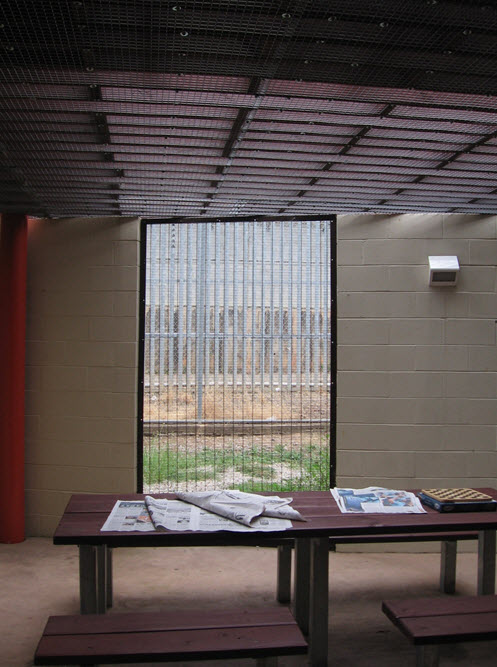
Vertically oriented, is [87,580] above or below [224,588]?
above

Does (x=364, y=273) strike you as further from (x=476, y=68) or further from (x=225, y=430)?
(x=476, y=68)

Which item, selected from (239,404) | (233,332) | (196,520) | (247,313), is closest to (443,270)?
(247,313)

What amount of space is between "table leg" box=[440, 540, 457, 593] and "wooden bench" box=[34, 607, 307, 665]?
6.01 feet

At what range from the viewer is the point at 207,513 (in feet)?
10.3

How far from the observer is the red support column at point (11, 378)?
4844 millimetres

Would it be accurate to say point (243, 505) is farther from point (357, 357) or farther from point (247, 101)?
point (357, 357)

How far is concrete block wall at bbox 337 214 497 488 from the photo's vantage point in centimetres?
488

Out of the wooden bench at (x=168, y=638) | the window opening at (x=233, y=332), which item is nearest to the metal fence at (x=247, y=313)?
the window opening at (x=233, y=332)

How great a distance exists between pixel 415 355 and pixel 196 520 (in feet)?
8.51

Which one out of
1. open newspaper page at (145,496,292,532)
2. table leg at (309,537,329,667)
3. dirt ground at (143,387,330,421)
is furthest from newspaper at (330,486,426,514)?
dirt ground at (143,387,330,421)

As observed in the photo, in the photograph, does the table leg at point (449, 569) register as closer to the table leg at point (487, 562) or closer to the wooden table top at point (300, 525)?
the table leg at point (487, 562)

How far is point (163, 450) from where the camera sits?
5109 millimetres

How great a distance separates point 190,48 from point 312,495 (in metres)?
2.48

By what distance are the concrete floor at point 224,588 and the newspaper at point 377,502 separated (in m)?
0.74
